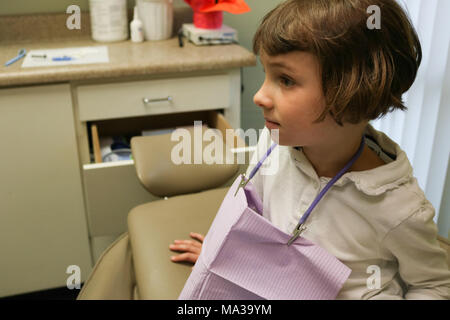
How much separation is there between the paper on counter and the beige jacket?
943 millimetres

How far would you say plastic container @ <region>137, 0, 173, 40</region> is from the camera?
69.2 inches

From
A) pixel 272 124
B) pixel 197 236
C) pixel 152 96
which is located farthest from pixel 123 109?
pixel 272 124

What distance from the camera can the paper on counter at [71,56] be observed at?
1.51m

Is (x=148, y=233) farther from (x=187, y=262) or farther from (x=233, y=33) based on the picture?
(x=233, y=33)

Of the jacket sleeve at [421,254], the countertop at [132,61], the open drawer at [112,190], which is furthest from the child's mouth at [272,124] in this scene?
the countertop at [132,61]

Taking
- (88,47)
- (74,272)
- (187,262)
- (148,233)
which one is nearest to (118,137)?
(88,47)

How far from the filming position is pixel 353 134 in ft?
2.57

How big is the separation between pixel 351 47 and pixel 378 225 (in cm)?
28

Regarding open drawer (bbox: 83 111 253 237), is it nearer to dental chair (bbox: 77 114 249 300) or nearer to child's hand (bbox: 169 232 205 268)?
dental chair (bbox: 77 114 249 300)

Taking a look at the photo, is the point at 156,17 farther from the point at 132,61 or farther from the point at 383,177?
the point at 383,177

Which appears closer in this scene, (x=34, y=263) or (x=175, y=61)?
(x=175, y=61)

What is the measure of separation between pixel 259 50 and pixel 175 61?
0.81 metres

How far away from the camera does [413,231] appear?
72 centimetres

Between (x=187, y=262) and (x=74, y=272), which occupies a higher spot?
(x=187, y=262)
